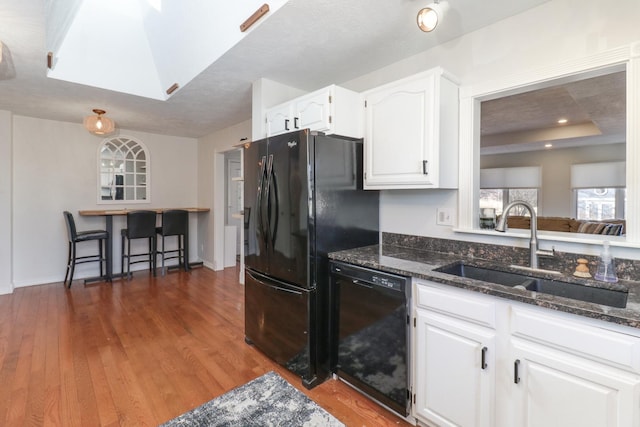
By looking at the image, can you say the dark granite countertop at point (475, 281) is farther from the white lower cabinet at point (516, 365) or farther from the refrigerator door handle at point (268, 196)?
the refrigerator door handle at point (268, 196)

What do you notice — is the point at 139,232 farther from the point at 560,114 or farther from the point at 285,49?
the point at 560,114

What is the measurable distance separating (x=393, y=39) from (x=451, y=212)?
1254mm

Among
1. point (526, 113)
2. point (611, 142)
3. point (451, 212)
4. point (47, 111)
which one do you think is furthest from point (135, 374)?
point (611, 142)

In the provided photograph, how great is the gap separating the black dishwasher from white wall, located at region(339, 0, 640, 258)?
0.70 m

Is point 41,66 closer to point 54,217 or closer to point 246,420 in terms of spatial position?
point 54,217

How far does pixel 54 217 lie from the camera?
4.53m

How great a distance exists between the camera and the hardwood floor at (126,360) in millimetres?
1880

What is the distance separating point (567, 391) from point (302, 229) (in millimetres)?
1514

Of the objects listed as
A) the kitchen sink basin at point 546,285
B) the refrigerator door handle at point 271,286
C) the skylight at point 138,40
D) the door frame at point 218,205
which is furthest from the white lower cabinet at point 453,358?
the door frame at point 218,205

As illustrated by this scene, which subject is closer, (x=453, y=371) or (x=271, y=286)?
(x=453, y=371)

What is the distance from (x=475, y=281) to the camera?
1.50 meters

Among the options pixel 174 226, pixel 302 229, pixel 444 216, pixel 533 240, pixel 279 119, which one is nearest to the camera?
pixel 533 240

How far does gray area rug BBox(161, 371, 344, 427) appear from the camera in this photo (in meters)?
0.75

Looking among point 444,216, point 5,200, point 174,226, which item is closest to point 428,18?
point 444,216
